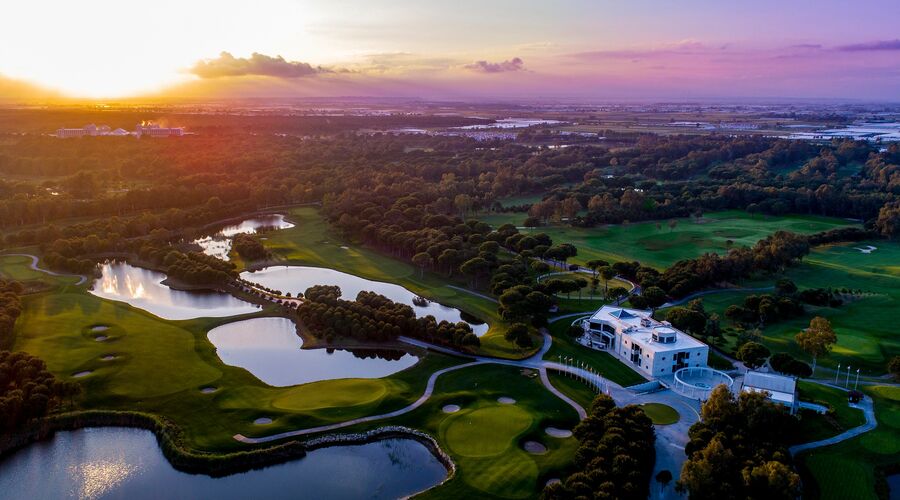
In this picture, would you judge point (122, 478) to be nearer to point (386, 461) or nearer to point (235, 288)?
point (386, 461)

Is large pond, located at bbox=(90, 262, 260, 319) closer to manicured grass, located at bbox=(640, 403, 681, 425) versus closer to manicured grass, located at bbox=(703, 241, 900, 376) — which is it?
manicured grass, located at bbox=(640, 403, 681, 425)

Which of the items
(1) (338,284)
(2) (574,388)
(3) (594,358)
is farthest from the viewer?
(1) (338,284)

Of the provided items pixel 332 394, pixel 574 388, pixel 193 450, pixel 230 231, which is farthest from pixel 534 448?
pixel 230 231

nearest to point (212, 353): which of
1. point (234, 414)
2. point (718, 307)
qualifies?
point (234, 414)

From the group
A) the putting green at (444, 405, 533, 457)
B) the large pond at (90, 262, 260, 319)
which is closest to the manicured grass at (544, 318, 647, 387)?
the putting green at (444, 405, 533, 457)

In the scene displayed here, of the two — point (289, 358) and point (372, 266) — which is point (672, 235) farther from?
point (289, 358)

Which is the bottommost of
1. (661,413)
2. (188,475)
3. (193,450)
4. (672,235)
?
(188,475)

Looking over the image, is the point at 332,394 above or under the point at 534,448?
above
